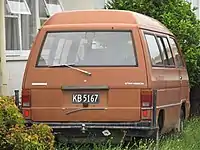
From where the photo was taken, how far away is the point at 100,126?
10.5 metres

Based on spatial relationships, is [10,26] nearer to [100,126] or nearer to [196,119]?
[196,119]

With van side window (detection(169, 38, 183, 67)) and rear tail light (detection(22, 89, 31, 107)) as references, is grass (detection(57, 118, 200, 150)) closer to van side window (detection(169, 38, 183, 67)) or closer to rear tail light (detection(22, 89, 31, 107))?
rear tail light (detection(22, 89, 31, 107))

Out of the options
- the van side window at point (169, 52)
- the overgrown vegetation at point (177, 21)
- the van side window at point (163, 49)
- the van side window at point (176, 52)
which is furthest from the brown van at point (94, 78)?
the overgrown vegetation at point (177, 21)

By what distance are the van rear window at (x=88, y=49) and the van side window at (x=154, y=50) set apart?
46cm

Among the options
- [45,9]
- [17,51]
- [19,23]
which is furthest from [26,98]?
[45,9]

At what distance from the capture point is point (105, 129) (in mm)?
10461

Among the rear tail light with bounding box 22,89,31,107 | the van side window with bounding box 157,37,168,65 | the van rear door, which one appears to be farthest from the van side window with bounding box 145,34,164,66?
the rear tail light with bounding box 22,89,31,107

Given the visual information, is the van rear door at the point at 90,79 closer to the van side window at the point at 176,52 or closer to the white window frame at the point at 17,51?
the van side window at the point at 176,52

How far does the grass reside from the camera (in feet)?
33.9

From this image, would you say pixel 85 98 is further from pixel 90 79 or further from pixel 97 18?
pixel 97 18

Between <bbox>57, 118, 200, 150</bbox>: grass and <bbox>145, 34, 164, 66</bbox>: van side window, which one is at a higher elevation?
<bbox>145, 34, 164, 66</bbox>: van side window

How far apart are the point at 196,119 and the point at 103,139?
19.2ft

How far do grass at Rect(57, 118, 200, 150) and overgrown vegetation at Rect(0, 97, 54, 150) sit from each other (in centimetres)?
176

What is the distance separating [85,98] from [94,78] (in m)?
0.33
